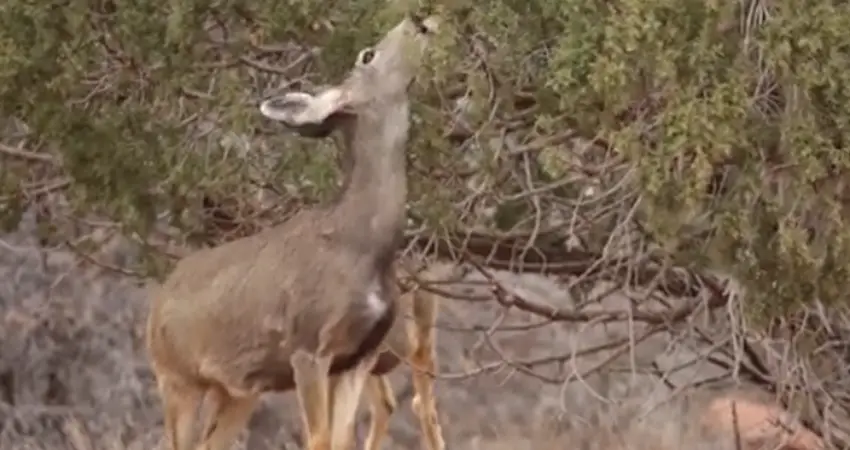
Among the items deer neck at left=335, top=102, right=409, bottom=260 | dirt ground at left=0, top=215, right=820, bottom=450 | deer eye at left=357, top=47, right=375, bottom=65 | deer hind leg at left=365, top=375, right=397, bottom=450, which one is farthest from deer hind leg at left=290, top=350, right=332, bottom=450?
dirt ground at left=0, top=215, right=820, bottom=450

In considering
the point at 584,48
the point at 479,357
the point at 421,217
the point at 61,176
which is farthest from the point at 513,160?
the point at 479,357

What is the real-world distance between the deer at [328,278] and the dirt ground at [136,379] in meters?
1.93

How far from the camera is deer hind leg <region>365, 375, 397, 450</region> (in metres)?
3.64

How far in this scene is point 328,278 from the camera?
113 inches

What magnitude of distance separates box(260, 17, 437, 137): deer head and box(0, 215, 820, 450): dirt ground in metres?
2.09

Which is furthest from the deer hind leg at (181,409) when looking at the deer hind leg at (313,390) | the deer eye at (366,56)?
the deer eye at (366,56)

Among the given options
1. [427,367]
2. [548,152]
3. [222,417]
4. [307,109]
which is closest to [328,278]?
[307,109]

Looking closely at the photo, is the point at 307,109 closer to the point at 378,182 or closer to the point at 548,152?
the point at 378,182

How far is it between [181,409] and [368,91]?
2.59 ft

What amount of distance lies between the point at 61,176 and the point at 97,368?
7.66ft

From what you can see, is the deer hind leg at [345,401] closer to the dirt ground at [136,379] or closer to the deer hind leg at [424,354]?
the deer hind leg at [424,354]

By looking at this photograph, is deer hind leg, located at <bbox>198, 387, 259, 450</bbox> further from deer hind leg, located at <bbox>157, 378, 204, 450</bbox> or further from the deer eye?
the deer eye

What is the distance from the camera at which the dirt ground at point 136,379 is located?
5180 mm

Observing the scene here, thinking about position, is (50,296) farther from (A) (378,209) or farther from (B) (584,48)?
(B) (584,48)
